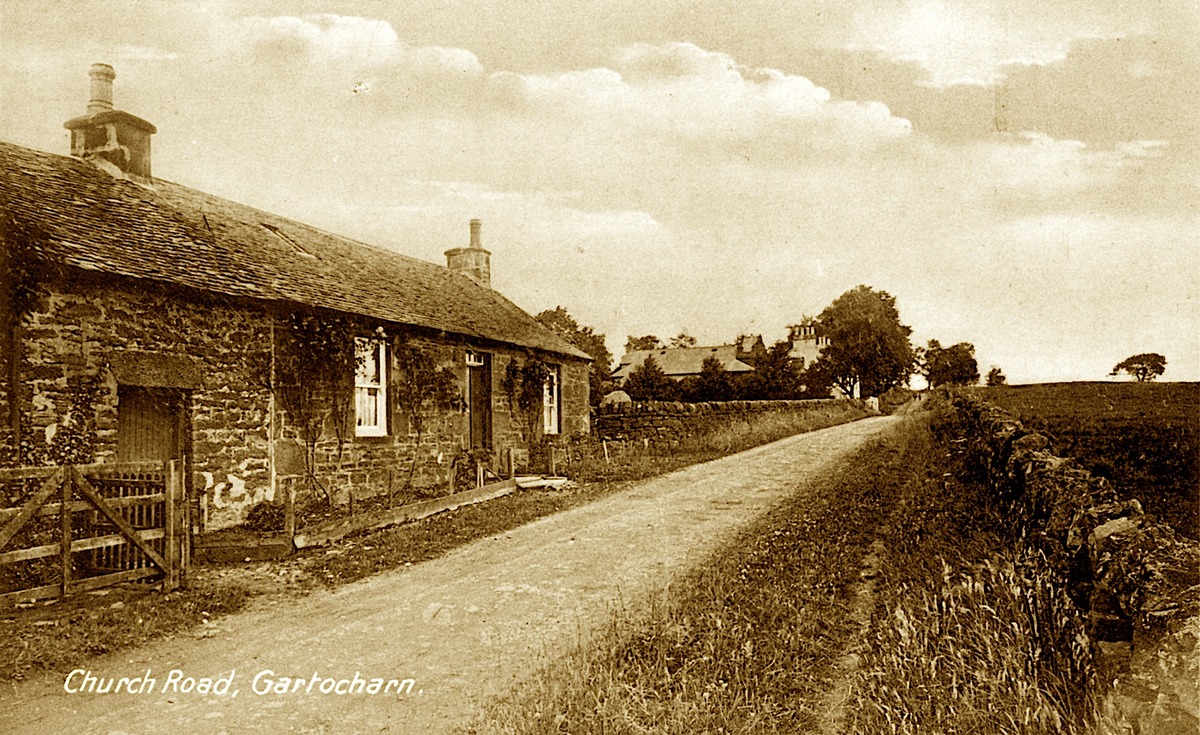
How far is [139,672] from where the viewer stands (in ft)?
16.8

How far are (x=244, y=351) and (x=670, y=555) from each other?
776 centimetres

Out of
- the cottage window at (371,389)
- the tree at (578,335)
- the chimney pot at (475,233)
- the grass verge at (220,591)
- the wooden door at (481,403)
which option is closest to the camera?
the grass verge at (220,591)

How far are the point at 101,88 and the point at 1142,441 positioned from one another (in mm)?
16727

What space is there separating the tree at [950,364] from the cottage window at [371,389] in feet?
231

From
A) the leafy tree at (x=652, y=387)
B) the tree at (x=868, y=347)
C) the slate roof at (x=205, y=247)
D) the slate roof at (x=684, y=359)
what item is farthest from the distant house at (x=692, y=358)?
the slate roof at (x=205, y=247)

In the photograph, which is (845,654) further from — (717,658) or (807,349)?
(807,349)

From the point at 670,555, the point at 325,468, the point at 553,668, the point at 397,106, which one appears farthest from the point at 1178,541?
the point at 325,468

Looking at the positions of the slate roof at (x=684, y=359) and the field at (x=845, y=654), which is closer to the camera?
Answer: the field at (x=845, y=654)

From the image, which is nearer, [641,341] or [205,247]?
[205,247]

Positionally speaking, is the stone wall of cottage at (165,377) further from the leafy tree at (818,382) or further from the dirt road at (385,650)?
the leafy tree at (818,382)

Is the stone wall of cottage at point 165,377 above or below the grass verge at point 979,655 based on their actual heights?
above

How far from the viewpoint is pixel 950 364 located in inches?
2911

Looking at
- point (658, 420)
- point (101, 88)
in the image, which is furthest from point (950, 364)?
point (101, 88)

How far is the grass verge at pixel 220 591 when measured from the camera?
215 inches
